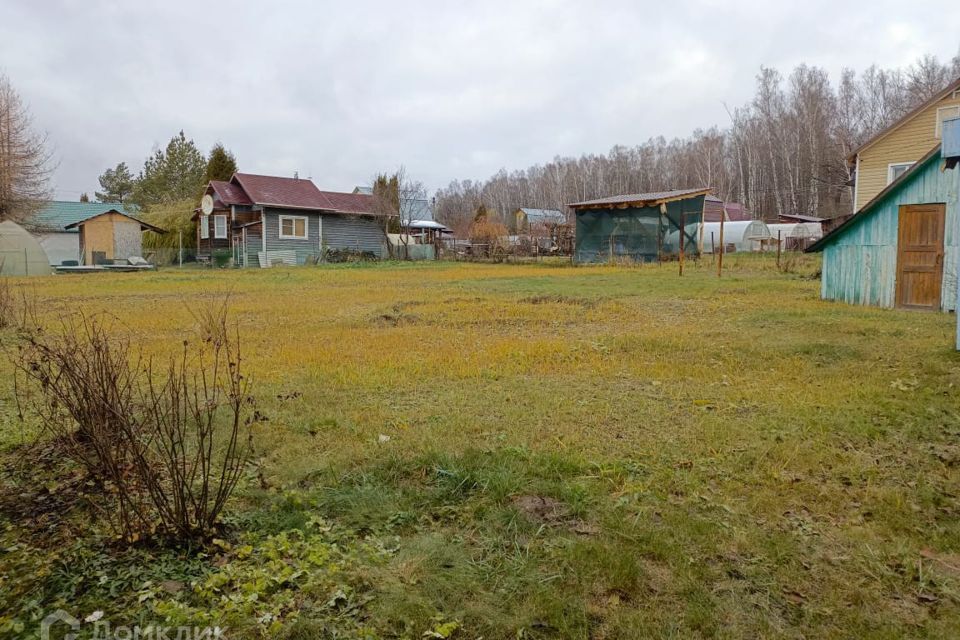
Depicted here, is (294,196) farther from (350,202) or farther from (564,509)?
(564,509)

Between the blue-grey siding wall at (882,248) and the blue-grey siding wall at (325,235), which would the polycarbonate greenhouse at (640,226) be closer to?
the blue-grey siding wall at (325,235)

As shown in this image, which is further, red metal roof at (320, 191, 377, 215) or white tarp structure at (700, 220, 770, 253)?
white tarp structure at (700, 220, 770, 253)

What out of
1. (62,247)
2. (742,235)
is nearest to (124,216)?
(62,247)

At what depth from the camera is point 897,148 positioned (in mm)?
23547

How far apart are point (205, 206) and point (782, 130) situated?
49145 mm

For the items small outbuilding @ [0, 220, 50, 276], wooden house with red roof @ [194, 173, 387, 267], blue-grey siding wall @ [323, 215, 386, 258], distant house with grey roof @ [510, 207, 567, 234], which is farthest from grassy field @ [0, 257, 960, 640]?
distant house with grey roof @ [510, 207, 567, 234]

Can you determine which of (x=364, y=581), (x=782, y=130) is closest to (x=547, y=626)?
(x=364, y=581)

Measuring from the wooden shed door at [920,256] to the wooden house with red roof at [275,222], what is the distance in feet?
96.9

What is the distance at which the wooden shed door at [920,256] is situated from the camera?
36.0 ft

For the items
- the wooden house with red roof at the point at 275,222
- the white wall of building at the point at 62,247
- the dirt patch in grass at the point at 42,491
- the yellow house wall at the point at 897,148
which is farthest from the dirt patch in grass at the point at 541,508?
the white wall of building at the point at 62,247

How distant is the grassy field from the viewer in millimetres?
2424

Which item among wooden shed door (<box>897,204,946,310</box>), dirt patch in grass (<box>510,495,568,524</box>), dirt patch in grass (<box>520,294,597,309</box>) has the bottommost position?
dirt patch in grass (<box>510,495,568,524</box>)

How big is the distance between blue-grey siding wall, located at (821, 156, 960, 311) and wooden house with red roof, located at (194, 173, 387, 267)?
28.3m

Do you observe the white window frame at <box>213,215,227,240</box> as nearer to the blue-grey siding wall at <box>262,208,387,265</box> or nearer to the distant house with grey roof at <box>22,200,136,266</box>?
the blue-grey siding wall at <box>262,208,387,265</box>
